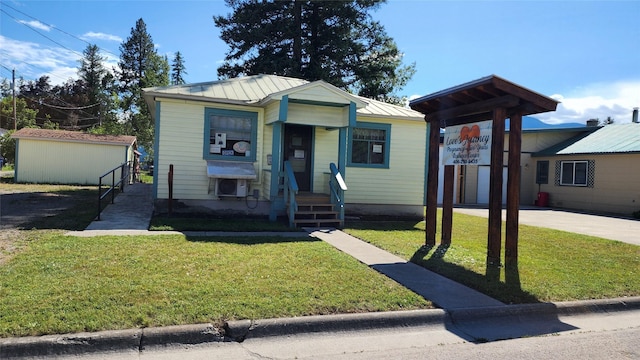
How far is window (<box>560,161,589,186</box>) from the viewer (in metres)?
21.5

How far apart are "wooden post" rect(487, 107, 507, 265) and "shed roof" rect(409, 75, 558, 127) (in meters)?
0.25

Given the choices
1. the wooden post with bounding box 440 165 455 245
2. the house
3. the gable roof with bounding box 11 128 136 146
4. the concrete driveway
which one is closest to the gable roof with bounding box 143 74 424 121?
the house

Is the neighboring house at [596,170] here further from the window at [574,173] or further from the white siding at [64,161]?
the white siding at [64,161]

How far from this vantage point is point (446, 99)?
8500mm

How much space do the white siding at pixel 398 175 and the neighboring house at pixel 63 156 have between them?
16.3 m

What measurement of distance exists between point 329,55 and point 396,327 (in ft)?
74.9

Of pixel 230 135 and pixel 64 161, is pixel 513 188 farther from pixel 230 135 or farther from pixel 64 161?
pixel 64 161

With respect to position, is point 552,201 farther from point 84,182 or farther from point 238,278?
point 84,182

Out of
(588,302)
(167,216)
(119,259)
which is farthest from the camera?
(167,216)

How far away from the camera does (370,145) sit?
13648 mm

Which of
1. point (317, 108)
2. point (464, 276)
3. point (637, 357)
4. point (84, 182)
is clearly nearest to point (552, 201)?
point (317, 108)

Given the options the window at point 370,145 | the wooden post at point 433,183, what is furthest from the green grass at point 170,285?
the window at point 370,145

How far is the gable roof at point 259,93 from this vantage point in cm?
1109

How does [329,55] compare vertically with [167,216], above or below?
above
